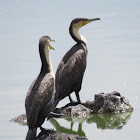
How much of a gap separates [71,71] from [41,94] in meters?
2.58

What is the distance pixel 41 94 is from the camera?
8.27m

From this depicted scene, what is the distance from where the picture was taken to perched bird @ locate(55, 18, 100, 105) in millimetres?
10680

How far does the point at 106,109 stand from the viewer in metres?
11.2

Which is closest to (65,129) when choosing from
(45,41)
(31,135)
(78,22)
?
(31,135)

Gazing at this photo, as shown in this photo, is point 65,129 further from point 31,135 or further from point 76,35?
point 76,35

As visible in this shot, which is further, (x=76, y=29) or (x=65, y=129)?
(x=76, y=29)

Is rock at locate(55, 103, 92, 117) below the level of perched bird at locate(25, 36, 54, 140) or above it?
below

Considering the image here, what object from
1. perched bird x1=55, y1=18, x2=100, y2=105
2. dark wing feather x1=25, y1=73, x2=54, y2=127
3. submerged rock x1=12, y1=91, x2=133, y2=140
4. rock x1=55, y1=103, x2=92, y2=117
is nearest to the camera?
dark wing feather x1=25, y1=73, x2=54, y2=127

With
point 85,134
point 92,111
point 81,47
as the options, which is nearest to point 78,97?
point 92,111

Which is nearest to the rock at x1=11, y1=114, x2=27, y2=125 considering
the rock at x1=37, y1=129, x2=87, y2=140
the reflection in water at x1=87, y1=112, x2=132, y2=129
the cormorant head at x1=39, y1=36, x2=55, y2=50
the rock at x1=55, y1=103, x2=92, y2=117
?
the rock at x1=55, y1=103, x2=92, y2=117

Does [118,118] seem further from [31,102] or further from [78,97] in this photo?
[31,102]

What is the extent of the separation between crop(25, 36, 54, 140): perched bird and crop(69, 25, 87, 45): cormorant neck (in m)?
2.51

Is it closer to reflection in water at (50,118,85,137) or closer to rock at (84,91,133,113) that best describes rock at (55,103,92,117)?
rock at (84,91,133,113)

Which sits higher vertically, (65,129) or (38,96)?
(38,96)
